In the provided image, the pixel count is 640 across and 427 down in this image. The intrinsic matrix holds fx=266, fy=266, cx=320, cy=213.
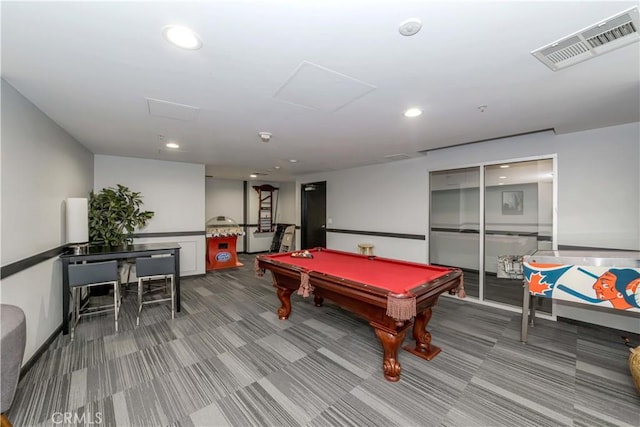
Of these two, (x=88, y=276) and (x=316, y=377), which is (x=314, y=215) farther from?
(x=316, y=377)

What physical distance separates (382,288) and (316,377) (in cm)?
97

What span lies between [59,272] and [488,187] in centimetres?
591

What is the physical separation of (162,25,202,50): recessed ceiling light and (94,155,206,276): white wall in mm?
4359

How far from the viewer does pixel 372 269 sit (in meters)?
3.06

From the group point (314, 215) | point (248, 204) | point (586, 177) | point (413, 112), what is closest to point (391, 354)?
point (413, 112)

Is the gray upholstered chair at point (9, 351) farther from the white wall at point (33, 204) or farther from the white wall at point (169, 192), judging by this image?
the white wall at point (169, 192)

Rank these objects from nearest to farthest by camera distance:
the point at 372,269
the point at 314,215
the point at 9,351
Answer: the point at 9,351 → the point at 372,269 → the point at 314,215

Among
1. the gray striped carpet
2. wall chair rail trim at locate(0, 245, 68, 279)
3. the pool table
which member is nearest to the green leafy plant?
wall chair rail trim at locate(0, 245, 68, 279)

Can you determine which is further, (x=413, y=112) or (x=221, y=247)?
(x=221, y=247)

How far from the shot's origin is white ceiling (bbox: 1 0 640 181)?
136 cm

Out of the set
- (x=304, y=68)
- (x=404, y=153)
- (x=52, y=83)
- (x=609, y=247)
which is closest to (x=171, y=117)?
(x=52, y=83)

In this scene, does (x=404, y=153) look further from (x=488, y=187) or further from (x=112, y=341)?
(x=112, y=341)

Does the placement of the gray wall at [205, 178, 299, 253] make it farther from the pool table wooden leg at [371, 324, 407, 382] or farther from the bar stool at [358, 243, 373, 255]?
the pool table wooden leg at [371, 324, 407, 382]

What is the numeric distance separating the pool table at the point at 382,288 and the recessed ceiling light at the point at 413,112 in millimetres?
1668
